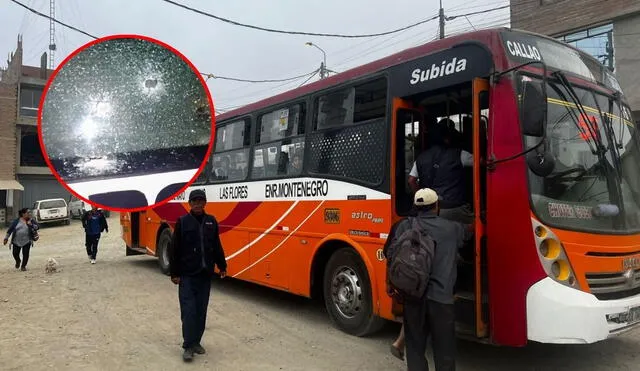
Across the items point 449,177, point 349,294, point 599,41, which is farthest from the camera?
point 599,41

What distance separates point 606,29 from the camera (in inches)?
626

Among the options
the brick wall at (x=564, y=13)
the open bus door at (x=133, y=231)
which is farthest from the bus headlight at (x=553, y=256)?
the brick wall at (x=564, y=13)

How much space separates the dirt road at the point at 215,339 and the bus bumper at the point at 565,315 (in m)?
1.06

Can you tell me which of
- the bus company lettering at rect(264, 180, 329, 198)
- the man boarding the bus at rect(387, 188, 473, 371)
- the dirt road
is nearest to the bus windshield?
the man boarding the bus at rect(387, 188, 473, 371)

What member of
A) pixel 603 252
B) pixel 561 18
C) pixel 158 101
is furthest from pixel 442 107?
pixel 561 18

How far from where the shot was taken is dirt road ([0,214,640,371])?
5.02m

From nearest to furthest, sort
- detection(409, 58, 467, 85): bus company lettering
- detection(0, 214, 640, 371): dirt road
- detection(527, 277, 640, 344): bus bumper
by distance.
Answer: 1. detection(527, 277, 640, 344): bus bumper
2. detection(409, 58, 467, 85): bus company lettering
3. detection(0, 214, 640, 371): dirt road

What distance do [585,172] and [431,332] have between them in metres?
2.06

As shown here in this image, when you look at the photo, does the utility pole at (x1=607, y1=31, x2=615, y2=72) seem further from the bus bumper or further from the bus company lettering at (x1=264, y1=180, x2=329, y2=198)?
the bus bumper

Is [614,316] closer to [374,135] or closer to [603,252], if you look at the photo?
[603,252]

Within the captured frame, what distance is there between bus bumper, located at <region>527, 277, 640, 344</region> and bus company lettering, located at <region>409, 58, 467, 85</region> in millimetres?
2061

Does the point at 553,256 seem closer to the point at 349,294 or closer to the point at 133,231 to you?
the point at 349,294

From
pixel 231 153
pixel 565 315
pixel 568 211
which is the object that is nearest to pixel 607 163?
pixel 568 211

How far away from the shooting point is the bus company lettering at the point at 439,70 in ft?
15.5
